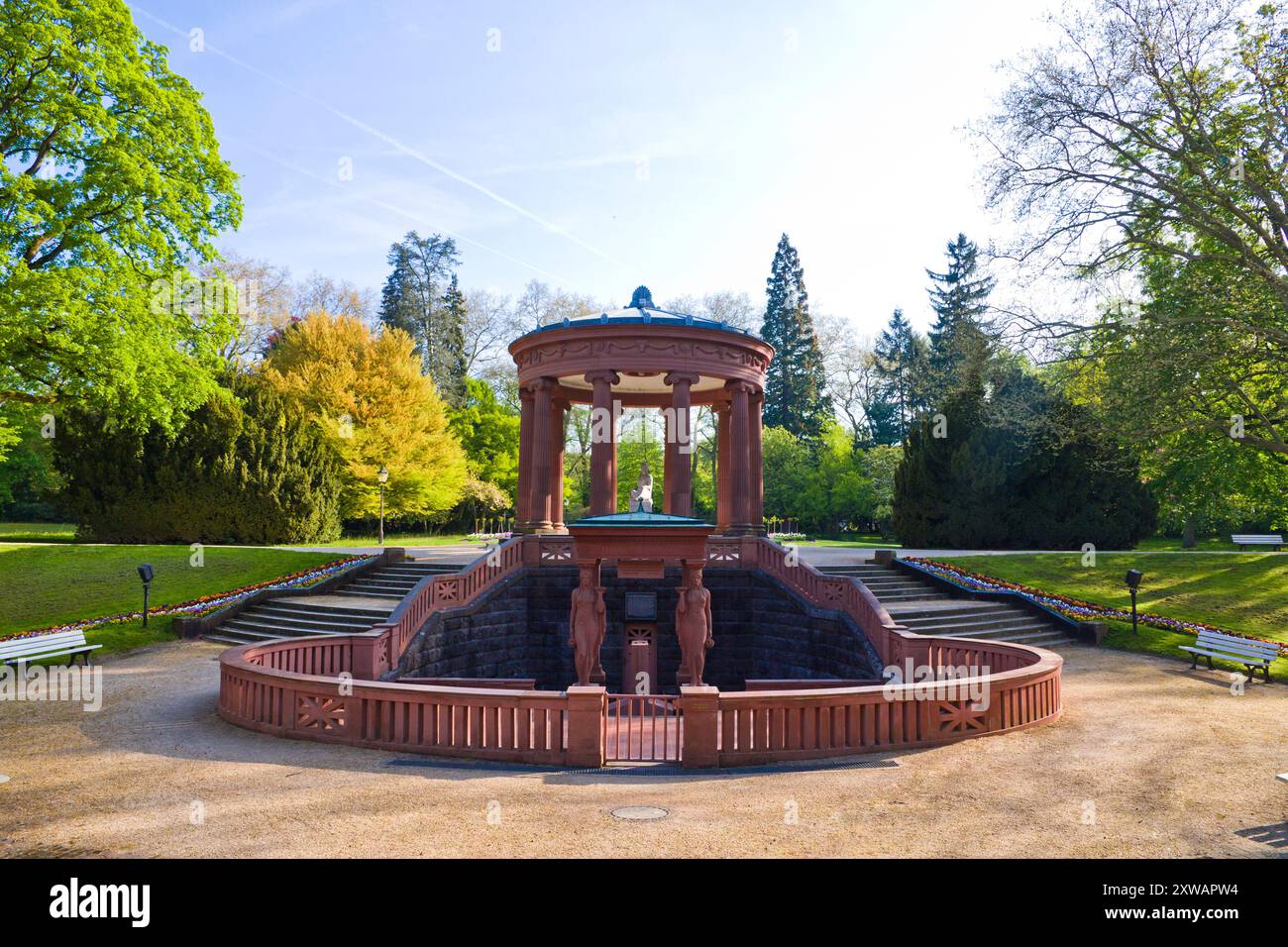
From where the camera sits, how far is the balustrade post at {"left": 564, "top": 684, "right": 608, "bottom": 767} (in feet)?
28.2

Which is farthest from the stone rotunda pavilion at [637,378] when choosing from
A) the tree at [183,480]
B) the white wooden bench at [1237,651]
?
the tree at [183,480]

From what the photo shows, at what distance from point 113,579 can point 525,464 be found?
12.0 m

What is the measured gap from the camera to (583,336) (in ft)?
67.6

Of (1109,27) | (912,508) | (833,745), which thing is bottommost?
(833,745)

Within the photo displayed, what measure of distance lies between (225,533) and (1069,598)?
100 feet

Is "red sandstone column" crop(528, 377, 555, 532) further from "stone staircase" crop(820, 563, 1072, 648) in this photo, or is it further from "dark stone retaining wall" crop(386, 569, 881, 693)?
"stone staircase" crop(820, 563, 1072, 648)

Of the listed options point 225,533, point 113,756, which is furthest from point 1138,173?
point 225,533

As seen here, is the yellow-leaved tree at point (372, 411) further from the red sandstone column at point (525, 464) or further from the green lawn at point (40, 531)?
the red sandstone column at point (525, 464)

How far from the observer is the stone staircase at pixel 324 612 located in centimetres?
1797

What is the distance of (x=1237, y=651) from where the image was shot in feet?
48.1

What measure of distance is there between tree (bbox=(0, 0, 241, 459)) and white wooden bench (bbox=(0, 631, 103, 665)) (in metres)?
6.91

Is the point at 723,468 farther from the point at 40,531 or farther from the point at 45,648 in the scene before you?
the point at 40,531
